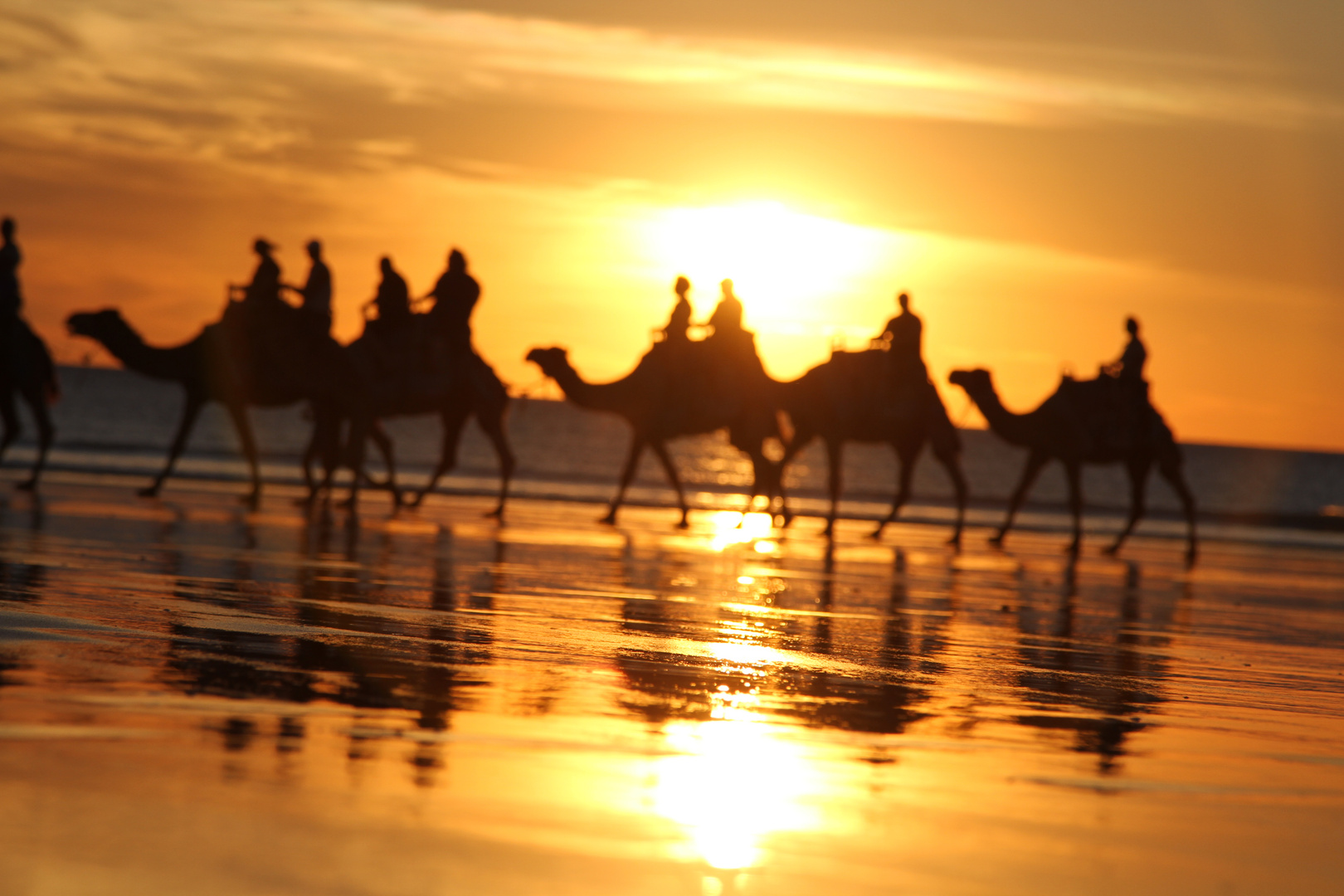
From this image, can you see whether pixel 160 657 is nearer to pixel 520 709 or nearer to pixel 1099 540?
pixel 520 709

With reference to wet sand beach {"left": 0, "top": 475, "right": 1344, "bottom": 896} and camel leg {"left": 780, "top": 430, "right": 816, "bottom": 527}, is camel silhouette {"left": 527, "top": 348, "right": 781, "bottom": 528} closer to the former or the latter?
camel leg {"left": 780, "top": 430, "right": 816, "bottom": 527}

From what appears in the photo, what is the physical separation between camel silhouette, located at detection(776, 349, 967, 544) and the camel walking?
245 inches

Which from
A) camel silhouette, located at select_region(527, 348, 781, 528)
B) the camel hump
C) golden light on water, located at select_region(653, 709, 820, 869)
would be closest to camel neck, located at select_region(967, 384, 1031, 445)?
camel silhouette, located at select_region(527, 348, 781, 528)

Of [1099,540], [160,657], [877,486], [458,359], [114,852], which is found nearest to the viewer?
[114,852]

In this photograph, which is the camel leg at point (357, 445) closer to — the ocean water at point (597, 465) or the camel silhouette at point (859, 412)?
the ocean water at point (597, 465)

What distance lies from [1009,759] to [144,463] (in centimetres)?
3284

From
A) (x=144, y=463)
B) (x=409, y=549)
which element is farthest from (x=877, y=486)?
(x=409, y=549)

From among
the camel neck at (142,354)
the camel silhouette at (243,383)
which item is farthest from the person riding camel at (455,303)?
the camel neck at (142,354)

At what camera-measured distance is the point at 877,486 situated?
8088cm

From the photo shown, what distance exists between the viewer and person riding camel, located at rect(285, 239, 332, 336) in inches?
797

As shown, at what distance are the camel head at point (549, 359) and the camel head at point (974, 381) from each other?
5393mm

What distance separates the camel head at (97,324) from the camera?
21625 millimetres

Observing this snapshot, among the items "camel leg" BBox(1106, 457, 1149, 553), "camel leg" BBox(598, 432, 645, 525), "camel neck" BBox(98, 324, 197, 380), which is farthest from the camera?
"camel leg" BBox(1106, 457, 1149, 553)

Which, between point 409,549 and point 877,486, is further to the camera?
point 877,486
